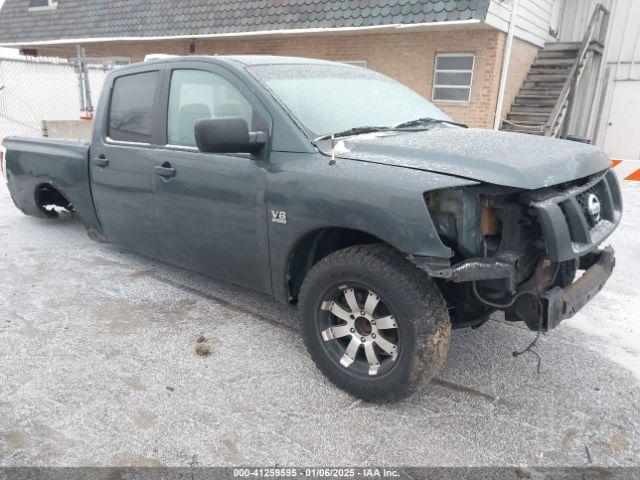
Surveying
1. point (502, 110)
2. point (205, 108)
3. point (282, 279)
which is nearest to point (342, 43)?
point (502, 110)

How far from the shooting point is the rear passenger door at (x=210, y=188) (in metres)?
3.20

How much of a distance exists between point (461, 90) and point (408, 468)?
9755 millimetres

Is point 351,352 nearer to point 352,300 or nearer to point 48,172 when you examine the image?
point 352,300

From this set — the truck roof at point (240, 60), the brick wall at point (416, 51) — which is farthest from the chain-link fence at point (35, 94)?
the truck roof at point (240, 60)

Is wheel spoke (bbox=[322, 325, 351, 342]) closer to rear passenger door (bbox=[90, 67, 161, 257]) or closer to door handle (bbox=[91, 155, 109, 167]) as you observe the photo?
rear passenger door (bbox=[90, 67, 161, 257])

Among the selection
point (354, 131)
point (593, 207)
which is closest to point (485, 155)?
point (593, 207)

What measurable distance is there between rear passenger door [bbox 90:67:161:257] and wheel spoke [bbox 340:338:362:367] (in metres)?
1.94

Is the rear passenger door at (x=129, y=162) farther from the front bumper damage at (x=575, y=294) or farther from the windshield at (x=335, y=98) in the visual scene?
the front bumper damage at (x=575, y=294)

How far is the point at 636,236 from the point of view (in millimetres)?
6078

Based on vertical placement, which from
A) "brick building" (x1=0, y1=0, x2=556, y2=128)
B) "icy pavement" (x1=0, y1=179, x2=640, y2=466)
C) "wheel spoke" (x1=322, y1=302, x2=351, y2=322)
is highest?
"brick building" (x1=0, y1=0, x2=556, y2=128)

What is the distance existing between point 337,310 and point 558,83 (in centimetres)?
1114

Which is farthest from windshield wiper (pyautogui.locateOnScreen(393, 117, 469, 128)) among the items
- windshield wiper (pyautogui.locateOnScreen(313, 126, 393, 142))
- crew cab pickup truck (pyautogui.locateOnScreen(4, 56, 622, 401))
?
windshield wiper (pyautogui.locateOnScreen(313, 126, 393, 142))

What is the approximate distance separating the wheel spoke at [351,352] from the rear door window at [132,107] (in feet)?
7.32

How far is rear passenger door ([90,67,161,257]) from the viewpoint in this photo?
3.90 metres
